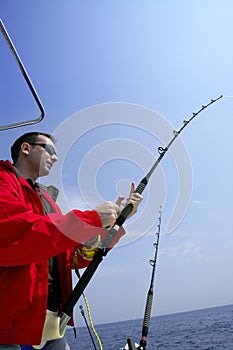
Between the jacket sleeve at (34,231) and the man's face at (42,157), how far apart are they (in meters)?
0.59

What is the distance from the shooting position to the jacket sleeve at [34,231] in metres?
1.81

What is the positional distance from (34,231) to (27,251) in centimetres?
12

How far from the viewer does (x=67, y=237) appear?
187cm

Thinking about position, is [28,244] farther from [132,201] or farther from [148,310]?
[148,310]

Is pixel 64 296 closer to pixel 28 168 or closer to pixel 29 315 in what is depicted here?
pixel 29 315

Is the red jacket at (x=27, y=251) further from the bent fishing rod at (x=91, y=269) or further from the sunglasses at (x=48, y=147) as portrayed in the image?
the sunglasses at (x=48, y=147)

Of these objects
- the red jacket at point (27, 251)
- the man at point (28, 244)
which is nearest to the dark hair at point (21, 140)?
the man at point (28, 244)

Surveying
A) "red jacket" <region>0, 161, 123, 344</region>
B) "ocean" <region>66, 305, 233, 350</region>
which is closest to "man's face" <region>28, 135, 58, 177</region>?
"red jacket" <region>0, 161, 123, 344</region>

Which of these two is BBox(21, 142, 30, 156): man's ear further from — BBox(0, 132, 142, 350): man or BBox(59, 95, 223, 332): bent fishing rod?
BBox(59, 95, 223, 332): bent fishing rod

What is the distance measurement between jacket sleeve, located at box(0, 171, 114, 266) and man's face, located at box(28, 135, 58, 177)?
0.59 m

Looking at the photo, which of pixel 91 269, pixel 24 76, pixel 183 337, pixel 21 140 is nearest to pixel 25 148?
pixel 21 140

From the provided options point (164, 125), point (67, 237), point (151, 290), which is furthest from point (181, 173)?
point (151, 290)

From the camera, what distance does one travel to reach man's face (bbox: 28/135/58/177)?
8.43ft

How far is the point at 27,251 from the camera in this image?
1833 mm
